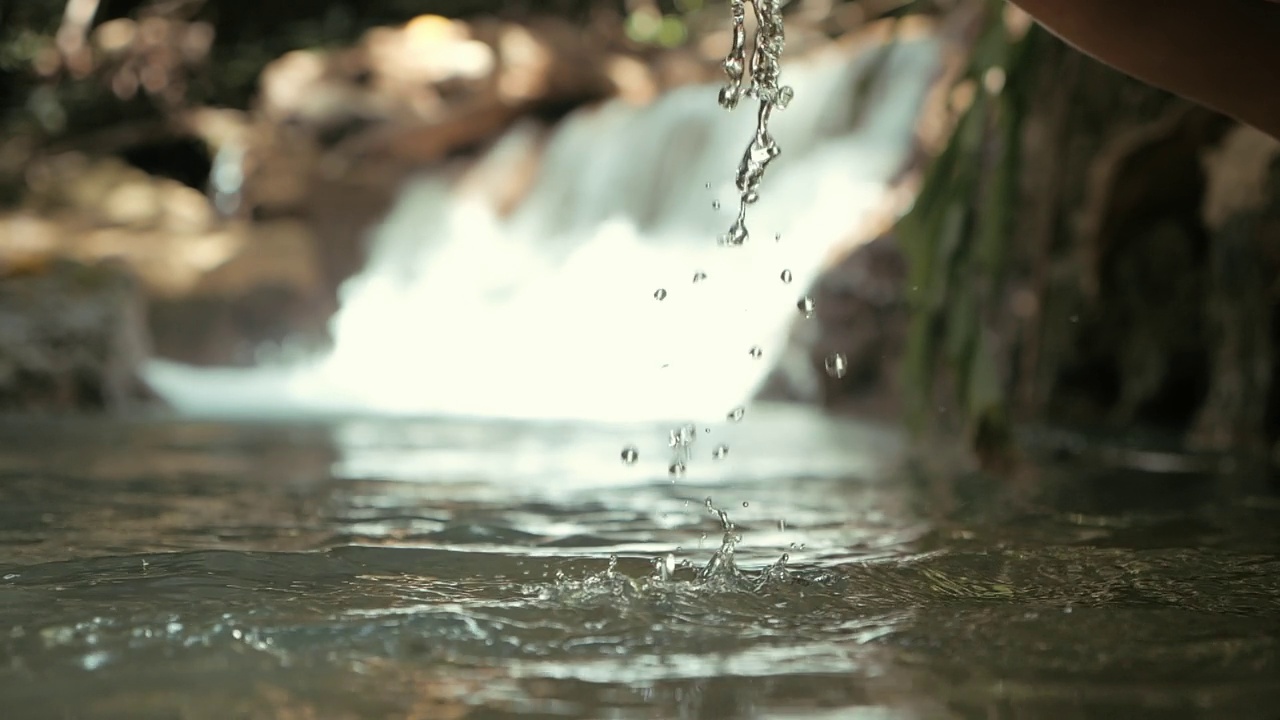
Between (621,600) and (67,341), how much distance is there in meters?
5.29

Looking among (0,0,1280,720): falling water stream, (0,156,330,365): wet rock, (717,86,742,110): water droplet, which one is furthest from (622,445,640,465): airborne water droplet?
(0,156,330,365): wet rock

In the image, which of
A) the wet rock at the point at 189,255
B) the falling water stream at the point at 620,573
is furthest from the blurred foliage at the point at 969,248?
the wet rock at the point at 189,255

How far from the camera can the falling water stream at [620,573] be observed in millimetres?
1188

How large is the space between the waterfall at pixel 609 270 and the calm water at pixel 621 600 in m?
3.55

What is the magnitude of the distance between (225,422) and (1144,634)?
4726 mm

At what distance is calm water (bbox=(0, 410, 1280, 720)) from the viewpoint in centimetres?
117

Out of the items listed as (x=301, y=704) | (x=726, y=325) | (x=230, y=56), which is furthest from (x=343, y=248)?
(x=301, y=704)

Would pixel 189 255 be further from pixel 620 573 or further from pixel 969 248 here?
pixel 620 573

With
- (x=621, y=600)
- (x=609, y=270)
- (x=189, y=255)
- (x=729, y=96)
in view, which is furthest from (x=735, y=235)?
(x=189, y=255)

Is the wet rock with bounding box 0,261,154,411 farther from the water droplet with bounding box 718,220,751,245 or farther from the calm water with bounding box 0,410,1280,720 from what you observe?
the water droplet with bounding box 718,220,751,245

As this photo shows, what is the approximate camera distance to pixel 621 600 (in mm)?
1599

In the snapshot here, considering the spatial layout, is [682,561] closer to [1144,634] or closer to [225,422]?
[1144,634]

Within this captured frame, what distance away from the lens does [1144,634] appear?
142 cm

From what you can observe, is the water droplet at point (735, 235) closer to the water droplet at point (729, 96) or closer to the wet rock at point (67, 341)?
the water droplet at point (729, 96)
